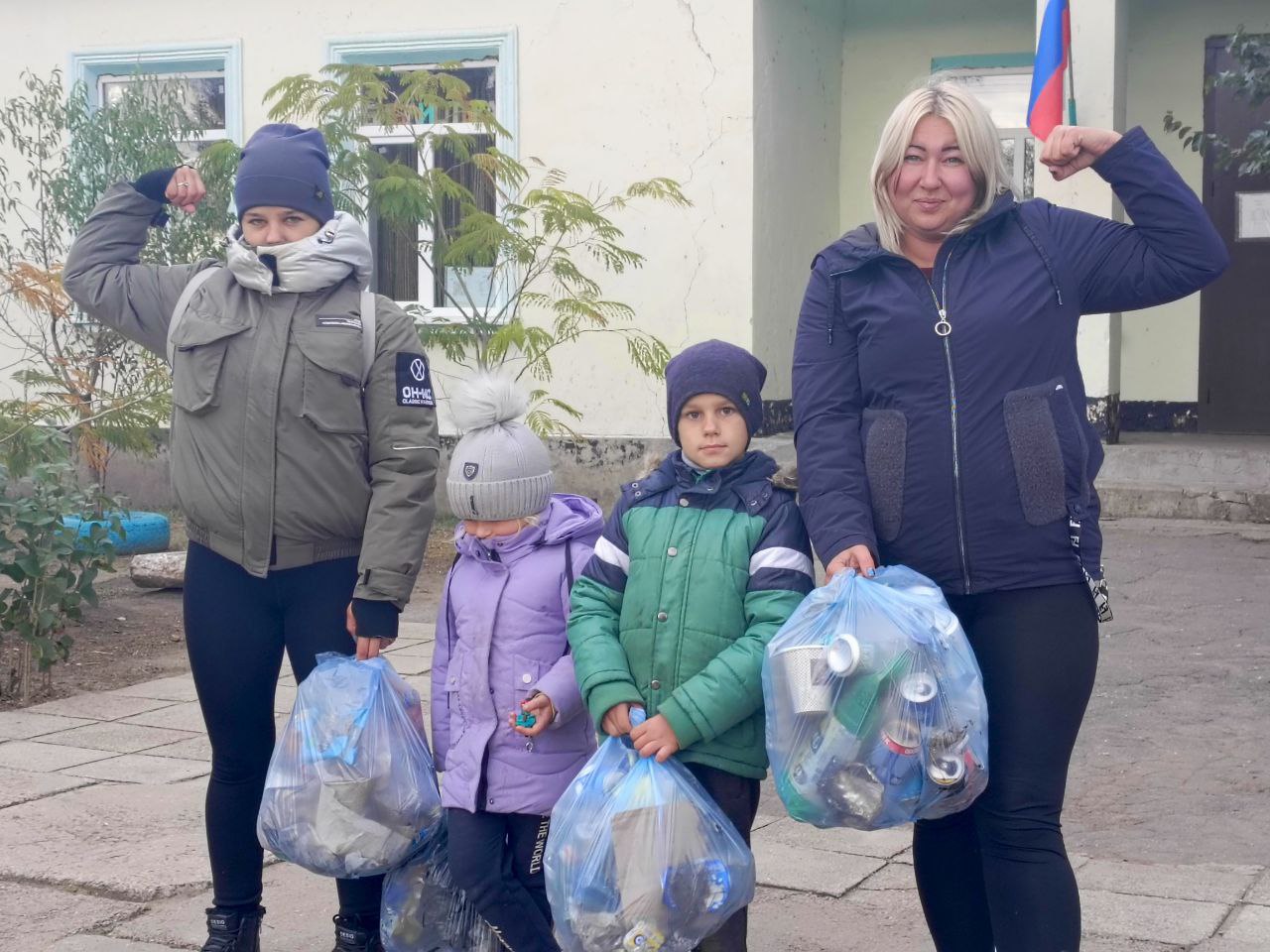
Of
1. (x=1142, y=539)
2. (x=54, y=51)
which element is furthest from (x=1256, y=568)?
(x=54, y=51)

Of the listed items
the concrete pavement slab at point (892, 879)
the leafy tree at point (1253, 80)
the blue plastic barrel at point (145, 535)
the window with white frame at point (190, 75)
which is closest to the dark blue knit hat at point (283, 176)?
the concrete pavement slab at point (892, 879)

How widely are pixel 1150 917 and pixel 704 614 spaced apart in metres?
1.53

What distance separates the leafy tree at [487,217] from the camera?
30.2ft

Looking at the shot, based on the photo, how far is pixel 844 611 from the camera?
281cm

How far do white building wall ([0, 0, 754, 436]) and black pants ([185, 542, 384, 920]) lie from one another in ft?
23.2

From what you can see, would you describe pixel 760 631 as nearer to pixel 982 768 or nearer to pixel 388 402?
pixel 982 768

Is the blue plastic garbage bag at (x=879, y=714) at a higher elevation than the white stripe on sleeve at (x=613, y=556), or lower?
lower

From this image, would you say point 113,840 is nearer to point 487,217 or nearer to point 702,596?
point 702,596

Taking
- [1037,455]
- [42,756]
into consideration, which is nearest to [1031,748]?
[1037,455]

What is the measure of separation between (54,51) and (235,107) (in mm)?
1587

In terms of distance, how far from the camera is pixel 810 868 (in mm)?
4262

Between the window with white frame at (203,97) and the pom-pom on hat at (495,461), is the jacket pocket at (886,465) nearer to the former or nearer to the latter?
the pom-pom on hat at (495,461)

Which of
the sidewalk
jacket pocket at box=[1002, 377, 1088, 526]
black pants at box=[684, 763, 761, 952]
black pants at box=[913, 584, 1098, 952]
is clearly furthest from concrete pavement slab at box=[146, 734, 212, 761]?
jacket pocket at box=[1002, 377, 1088, 526]

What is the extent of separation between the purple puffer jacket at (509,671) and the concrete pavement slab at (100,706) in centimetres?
306
